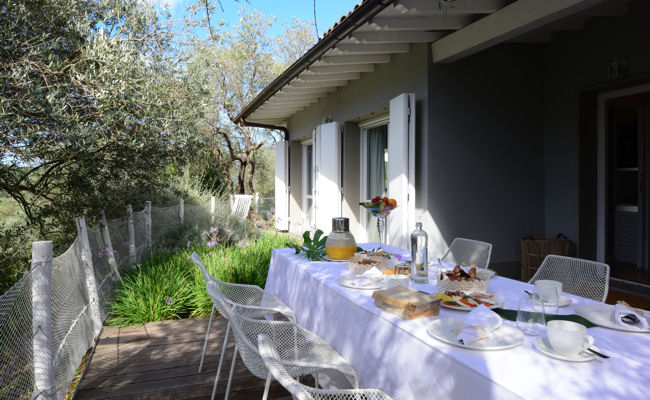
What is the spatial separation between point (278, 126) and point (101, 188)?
224 inches

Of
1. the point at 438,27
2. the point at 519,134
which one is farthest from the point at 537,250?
the point at 438,27

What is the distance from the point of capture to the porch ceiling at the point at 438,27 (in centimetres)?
339

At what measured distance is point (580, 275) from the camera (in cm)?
249

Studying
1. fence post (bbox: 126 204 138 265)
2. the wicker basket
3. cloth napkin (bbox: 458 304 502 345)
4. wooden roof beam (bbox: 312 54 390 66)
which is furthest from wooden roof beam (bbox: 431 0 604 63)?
fence post (bbox: 126 204 138 265)

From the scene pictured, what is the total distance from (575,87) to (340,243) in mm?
3526

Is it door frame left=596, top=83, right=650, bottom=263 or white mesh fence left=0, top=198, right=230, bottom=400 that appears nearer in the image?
white mesh fence left=0, top=198, right=230, bottom=400

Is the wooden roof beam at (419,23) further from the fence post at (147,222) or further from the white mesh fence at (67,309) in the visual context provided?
the fence post at (147,222)

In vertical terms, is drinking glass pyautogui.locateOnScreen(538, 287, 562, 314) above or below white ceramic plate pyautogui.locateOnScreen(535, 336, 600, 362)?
above

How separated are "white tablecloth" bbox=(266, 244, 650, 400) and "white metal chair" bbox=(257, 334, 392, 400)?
193mm

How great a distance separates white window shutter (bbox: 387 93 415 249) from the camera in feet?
15.3

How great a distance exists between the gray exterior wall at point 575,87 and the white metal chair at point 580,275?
249 cm

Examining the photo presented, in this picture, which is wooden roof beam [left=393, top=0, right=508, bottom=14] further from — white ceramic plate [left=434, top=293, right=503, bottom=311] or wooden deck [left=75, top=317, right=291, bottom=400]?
wooden deck [left=75, top=317, right=291, bottom=400]

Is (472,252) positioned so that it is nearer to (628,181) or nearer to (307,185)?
(628,181)

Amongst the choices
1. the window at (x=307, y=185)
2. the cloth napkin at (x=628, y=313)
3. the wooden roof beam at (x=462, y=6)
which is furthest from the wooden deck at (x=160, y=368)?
the window at (x=307, y=185)
